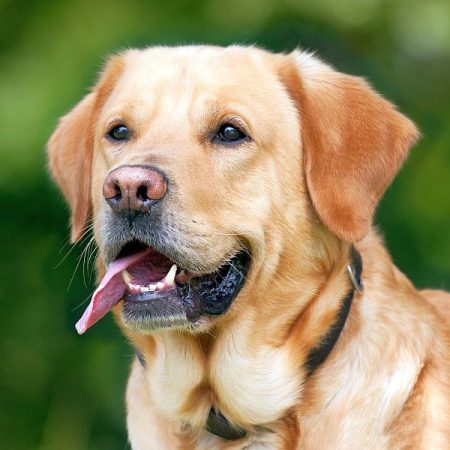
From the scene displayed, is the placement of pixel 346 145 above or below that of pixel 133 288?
above

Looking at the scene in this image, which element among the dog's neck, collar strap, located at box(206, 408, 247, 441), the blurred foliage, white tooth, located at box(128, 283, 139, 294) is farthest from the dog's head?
the blurred foliage

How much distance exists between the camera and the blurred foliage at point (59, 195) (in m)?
5.42

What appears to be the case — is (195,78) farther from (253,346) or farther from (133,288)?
(253,346)

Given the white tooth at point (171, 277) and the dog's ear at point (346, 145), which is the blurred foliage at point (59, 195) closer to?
the dog's ear at point (346, 145)

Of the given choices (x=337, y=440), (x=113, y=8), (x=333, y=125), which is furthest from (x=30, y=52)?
(x=337, y=440)

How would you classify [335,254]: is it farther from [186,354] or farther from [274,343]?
[186,354]

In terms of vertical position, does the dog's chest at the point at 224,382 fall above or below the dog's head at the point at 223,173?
below

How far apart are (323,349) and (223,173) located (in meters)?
0.70

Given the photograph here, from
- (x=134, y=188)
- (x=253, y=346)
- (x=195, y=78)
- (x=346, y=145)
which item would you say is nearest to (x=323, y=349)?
(x=253, y=346)

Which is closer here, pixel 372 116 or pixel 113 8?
pixel 372 116

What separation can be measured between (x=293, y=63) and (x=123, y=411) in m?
2.74

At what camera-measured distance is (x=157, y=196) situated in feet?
10.4

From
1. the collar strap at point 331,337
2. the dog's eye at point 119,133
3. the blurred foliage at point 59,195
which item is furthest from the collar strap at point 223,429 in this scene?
the blurred foliage at point 59,195

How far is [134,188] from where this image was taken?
313cm
